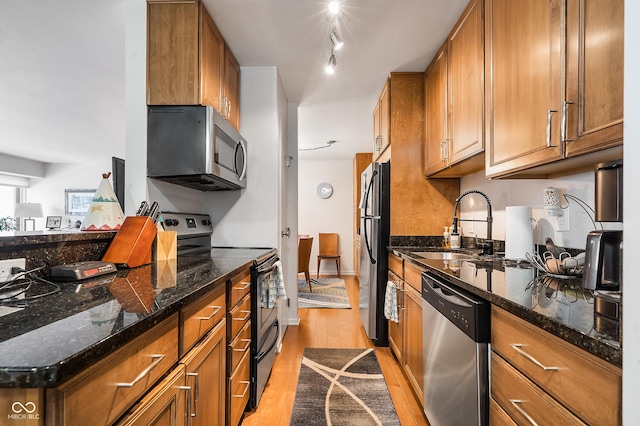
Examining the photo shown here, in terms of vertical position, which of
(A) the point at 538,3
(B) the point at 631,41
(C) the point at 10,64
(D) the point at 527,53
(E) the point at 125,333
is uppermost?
(C) the point at 10,64

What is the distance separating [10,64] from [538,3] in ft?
12.8

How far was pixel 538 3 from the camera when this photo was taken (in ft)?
4.26

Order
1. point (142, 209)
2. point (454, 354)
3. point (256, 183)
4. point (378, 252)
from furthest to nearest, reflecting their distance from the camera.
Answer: point (378, 252) → point (256, 183) → point (142, 209) → point (454, 354)

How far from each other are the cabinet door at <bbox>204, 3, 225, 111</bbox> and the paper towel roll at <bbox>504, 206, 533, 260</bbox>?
6.06 feet

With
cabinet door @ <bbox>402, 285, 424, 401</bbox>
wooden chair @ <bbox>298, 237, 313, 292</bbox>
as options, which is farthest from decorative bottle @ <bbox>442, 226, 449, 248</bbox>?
wooden chair @ <bbox>298, 237, 313, 292</bbox>

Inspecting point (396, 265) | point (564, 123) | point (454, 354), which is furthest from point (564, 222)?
point (396, 265)

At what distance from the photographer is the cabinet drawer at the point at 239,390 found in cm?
148

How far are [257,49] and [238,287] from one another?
6.04ft

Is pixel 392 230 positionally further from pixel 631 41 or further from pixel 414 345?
pixel 631 41

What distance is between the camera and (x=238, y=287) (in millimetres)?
1600

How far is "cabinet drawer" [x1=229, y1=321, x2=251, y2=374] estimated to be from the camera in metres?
1.49

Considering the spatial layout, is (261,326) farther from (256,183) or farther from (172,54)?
(172,54)

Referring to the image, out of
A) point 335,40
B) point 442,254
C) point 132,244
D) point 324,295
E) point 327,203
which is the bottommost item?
point 324,295

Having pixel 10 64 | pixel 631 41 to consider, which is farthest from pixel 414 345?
pixel 10 64
